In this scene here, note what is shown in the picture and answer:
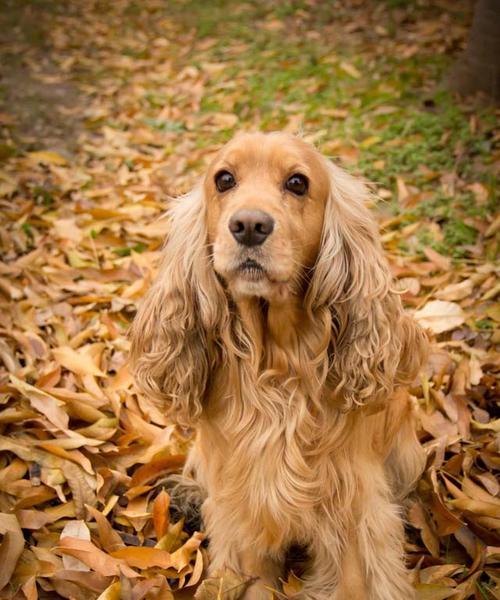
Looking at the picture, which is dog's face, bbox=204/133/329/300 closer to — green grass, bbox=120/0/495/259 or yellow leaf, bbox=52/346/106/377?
green grass, bbox=120/0/495/259

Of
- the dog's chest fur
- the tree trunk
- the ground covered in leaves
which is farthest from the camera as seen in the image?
the tree trunk

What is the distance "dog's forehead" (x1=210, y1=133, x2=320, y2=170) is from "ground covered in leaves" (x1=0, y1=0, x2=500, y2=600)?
0.60m

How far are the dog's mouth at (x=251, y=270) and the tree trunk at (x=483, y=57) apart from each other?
3616 millimetres

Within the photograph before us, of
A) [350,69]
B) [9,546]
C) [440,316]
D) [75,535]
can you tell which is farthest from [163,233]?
[350,69]

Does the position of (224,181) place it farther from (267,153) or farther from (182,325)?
(182,325)

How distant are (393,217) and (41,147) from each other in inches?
125

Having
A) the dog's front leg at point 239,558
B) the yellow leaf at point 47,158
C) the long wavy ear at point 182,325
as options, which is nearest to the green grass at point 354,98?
the long wavy ear at point 182,325

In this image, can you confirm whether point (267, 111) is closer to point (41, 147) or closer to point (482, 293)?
point (41, 147)

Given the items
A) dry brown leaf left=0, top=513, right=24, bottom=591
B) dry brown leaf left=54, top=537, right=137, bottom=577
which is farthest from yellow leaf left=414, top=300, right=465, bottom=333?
dry brown leaf left=0, top=513, right=24, bottom=591

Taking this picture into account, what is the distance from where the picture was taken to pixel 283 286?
2078 mm

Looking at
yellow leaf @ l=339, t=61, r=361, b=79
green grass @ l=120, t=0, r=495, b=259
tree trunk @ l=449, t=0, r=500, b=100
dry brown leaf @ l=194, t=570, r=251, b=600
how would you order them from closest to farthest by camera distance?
dry brown leaf @ l=194, t=570, r=251, b=600 → green grass @ l=120, t=0, r=495, b=259 → tree trunk @ l=449, t=0, r=500, b=100 → yellow leaf @ l=339, t=61, r=361, b=79

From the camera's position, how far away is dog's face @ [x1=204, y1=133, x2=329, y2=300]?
1941 millimetres

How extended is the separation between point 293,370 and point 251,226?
594mm

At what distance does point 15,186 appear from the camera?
4.77 metres
